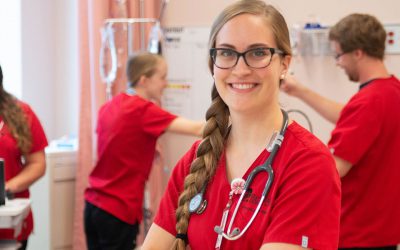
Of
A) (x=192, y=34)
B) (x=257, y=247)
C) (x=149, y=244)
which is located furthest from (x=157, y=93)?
(x=257, y=247)

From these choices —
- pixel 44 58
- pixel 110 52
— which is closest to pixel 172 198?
pixel 110 52

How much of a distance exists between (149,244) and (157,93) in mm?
1443

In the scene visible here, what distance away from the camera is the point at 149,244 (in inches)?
53.3

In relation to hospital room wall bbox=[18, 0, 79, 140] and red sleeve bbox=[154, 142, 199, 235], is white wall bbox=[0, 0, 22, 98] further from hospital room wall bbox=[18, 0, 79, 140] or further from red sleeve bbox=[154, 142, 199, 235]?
red sleeve bbox=[154, 142, 199, 235]

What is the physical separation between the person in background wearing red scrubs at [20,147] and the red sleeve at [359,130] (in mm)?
1289

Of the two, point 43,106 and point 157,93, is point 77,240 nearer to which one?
point 43,106

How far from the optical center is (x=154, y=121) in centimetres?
262

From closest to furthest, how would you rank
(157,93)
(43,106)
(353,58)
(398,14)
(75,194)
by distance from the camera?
(353,58) < (157,93) < (398,14) < (75,194) < (43,106)

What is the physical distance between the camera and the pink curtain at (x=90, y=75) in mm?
3244

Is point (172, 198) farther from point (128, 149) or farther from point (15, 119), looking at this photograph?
point (128, 149)

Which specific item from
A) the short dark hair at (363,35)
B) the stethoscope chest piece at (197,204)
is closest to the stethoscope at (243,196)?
the stethoscope chest piece at (197,204)

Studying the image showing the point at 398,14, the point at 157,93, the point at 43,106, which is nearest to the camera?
the point at 157,93

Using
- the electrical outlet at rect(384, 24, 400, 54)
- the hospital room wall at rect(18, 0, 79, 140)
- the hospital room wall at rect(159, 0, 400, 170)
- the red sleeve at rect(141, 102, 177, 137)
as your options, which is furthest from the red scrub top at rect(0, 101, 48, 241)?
the electrical outlet at rect(384, 24, 400, 54)

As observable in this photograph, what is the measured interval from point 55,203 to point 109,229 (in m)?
0.71
